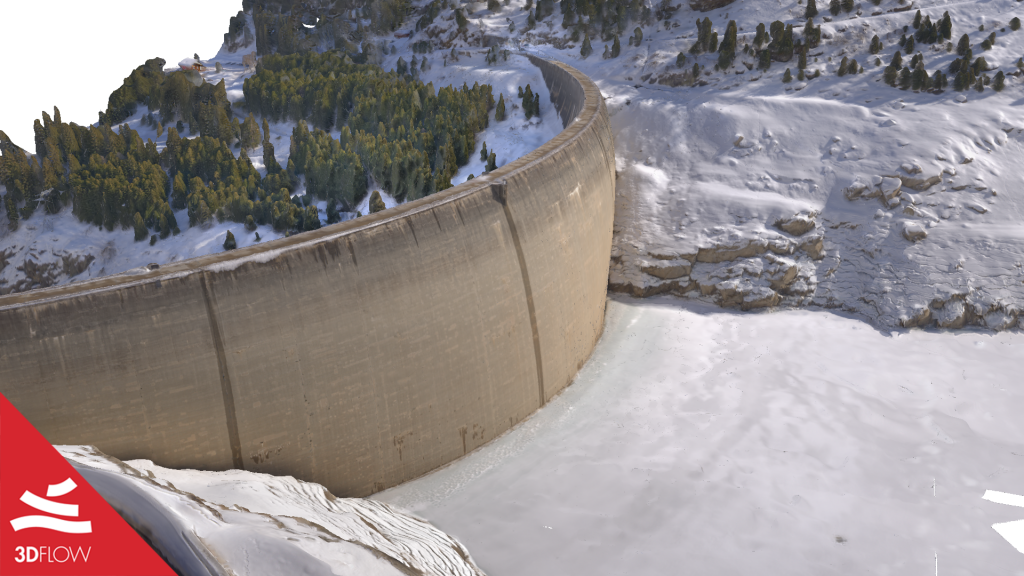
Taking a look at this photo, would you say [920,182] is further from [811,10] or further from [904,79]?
[811,10]

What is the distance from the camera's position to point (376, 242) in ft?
37.1

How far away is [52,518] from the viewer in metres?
5.68

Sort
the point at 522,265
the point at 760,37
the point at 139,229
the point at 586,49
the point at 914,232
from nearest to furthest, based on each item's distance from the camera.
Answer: the point at 522,265, the point at 914,232, the point at 139,229, the point at 760,37, the point at 586,49

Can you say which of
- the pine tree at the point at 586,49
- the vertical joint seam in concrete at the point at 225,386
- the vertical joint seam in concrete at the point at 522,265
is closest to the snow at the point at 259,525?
the vertical joint seam in concrete at the point at 225,386

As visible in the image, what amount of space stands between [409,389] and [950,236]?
14.1m

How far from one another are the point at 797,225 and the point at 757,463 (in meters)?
7.84

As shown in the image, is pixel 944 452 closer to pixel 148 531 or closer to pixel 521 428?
pixel 521 428

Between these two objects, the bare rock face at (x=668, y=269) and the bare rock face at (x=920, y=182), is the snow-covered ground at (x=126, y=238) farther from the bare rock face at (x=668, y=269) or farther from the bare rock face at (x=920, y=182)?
the bare rock face at (x=920, y=182)

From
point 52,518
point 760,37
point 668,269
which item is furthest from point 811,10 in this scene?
point 52,518

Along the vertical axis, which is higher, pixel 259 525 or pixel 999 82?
pixel 999 82

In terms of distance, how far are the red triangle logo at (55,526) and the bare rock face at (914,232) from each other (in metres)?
17.6

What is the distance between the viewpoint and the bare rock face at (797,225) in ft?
59.8

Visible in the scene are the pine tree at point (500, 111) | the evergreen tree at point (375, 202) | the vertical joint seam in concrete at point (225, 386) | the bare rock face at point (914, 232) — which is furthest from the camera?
the pine tree at point (500, 111)

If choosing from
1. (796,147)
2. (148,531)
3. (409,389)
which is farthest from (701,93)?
(148,531)
